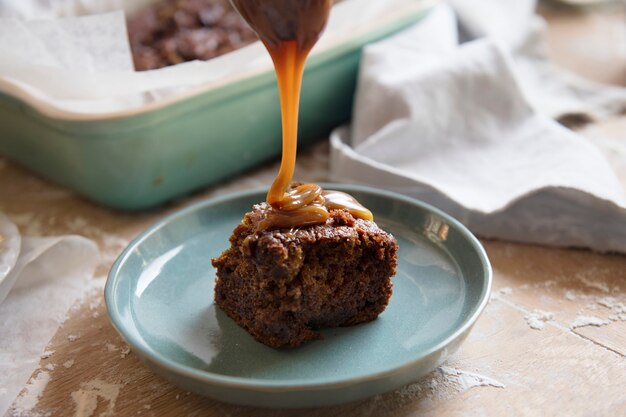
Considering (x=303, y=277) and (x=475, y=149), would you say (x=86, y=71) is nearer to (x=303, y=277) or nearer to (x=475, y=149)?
(x=303, y=277)

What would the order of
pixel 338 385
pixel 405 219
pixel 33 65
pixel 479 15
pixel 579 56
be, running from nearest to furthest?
pixel 338 385, pixel 405 219, pixel 33 65, pixel 479 15, pixel 579 56

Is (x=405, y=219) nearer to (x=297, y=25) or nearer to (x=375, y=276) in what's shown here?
(x=375, y=276)

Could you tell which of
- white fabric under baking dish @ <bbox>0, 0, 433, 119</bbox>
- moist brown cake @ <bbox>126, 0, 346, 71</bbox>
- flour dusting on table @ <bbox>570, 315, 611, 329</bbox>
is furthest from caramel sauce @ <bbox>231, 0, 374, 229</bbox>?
moist brown cake @ <bbox>126, 0, 346, 71</bbox>

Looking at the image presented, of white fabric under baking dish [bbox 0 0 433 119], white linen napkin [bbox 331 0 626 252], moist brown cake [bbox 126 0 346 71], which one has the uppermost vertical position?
white fabric under baking dish [bbox 0 0 433 119]

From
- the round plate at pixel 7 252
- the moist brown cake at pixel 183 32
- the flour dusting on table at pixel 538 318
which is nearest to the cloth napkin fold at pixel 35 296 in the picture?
the round plate at pixel 7 252

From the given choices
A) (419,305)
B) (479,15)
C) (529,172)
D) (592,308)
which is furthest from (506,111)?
(419,305)

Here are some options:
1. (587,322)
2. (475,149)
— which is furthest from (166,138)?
(587,322)

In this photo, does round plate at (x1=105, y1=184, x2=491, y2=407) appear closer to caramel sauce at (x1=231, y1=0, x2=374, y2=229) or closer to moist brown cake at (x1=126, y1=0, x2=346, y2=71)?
caramel sauce at (x1=231, y1=0, x2=374, y2=229)
